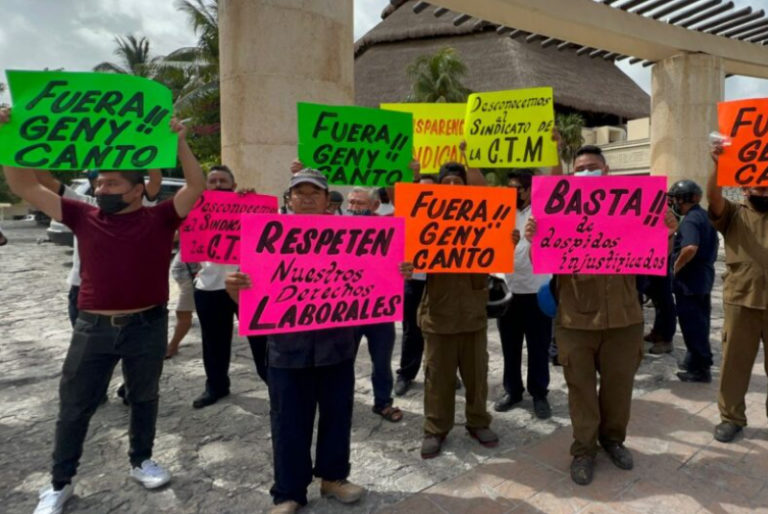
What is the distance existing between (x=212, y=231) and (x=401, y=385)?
6.34 ft

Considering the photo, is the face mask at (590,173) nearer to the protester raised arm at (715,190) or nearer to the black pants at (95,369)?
the protester raised arm at (715,190)

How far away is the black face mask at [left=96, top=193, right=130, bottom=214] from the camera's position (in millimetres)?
2557

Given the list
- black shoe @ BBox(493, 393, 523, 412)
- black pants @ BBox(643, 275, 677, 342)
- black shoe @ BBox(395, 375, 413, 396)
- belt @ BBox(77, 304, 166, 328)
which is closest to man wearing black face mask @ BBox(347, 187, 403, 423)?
black shoe @ BBox(395, 375, 413, 396)

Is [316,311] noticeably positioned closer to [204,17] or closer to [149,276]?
[149,276]

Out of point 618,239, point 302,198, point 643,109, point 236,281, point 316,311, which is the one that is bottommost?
point 316,311

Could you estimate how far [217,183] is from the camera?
385cm

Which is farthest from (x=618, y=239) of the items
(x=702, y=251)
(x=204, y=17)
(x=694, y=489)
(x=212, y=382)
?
(x=204, y=17)

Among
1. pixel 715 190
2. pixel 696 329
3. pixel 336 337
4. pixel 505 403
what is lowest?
pixel 505 403

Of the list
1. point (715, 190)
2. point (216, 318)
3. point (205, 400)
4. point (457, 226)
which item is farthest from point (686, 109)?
point (205, 400)

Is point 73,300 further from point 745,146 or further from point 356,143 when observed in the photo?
point 745,146

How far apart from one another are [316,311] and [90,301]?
1132 mm

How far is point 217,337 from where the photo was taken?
3.94 meters

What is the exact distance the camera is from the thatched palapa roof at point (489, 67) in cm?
3178

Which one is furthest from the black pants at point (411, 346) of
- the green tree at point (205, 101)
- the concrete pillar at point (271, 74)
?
the green tree at point (205, 101)
